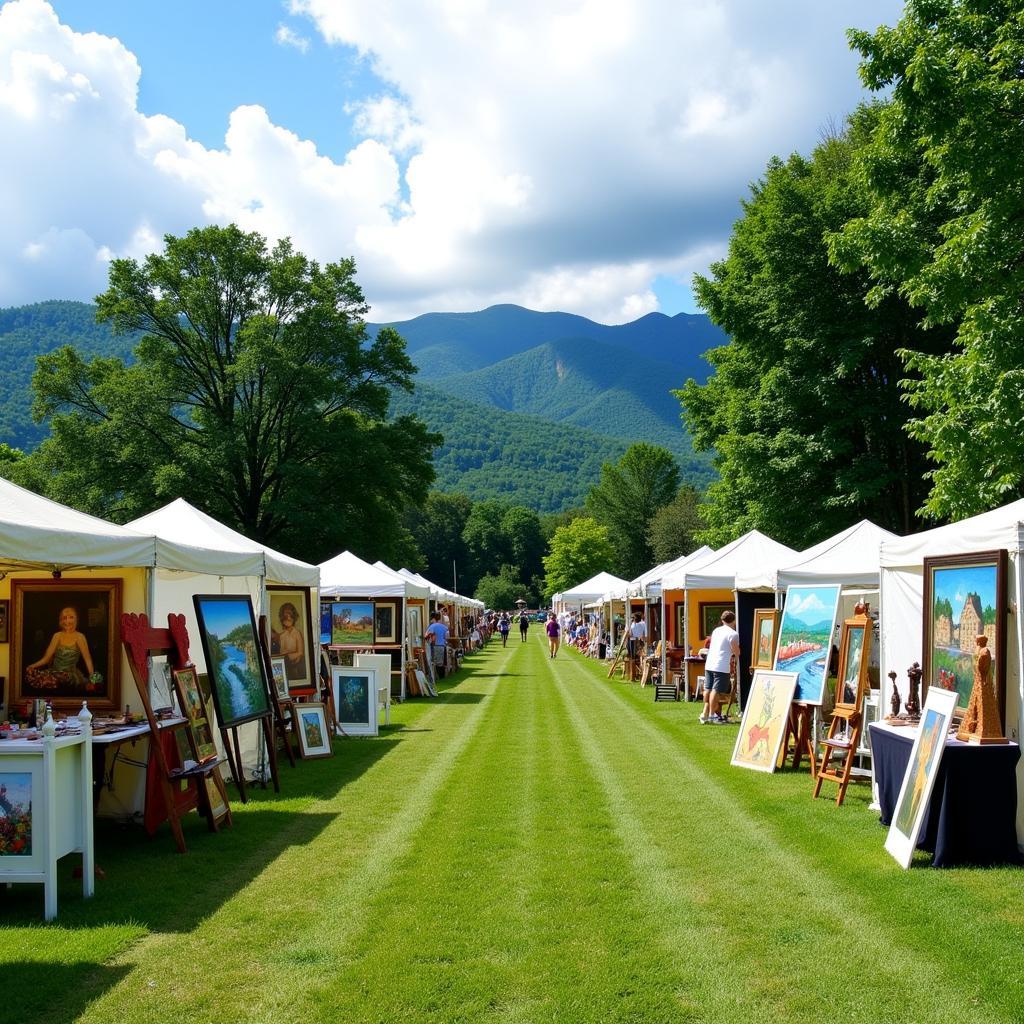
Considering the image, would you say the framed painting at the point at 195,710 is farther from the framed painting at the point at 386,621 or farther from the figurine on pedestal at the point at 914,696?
the framed painting at the point at 386,621

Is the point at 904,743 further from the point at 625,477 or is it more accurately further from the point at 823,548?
the point at 625,477

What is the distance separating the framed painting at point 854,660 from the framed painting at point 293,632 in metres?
6.90

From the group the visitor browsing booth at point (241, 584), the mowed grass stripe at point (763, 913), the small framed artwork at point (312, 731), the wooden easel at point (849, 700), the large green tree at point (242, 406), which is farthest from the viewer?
the large green tree at point (242, 406)

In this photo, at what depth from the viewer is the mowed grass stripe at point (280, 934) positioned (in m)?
4.54

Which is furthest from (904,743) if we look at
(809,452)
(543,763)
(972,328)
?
(809,452)

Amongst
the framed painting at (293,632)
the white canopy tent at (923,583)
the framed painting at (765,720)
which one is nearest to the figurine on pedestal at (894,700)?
the white canopy tent at (923,583)

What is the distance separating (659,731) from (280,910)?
930 centimetres

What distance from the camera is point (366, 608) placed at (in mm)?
20844

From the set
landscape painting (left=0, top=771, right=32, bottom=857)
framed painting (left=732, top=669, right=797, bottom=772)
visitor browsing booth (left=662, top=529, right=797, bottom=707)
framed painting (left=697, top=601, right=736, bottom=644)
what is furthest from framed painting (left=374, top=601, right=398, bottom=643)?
landscape painting (left=0, top=771, right=32, bottom=857)

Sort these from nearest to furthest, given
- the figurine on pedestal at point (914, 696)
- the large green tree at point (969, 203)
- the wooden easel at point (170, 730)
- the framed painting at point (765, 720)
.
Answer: the wooden easel at point (170, 730), the figurine on pedestal at point (914, 696), the framed painting at point (765, 720), the large green tree at point (969, 203)

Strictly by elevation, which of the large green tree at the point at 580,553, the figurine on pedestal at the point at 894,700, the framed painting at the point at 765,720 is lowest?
the framed painting at the point at 765,720

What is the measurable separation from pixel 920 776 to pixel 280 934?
13.7 feet

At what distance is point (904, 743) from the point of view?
24.4 ft

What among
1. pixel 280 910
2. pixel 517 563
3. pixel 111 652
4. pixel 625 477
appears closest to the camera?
pixel 280 910
